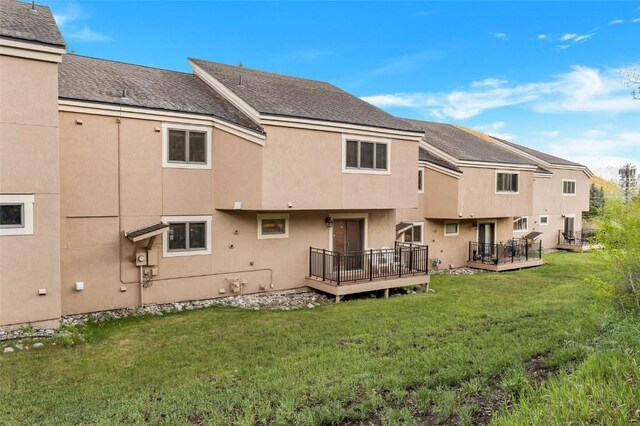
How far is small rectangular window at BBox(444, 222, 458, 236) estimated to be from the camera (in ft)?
66.0

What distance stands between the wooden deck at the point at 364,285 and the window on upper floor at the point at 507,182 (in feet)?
29.0

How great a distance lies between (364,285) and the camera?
43.5ft

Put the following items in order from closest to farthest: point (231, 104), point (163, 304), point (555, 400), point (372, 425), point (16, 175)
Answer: point (555, 400)
point (372, 425)
point (16, 175)
point (163, 304)
point (231, 104)

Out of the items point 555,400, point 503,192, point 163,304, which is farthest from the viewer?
point 503,192

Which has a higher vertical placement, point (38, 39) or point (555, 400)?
point (38, 39)

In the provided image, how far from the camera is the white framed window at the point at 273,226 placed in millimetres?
13156

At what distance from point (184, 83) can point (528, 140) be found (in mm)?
32418

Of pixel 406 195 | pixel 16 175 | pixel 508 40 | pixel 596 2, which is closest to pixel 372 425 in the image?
pixel 16 175

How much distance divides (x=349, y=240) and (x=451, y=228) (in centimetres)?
765

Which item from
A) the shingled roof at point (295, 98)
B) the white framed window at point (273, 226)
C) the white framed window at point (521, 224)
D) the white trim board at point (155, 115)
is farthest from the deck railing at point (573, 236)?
the white trim board at point (155, 115)

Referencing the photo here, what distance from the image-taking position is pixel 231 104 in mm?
13430

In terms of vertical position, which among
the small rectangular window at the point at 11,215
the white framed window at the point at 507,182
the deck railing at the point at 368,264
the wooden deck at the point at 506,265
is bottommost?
the wooden deck at the point at 506,265

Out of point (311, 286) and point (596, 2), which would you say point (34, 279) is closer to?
point (311, 286)

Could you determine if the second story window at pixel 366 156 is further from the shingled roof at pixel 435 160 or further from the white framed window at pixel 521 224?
the white framed window at pixel 521 224
